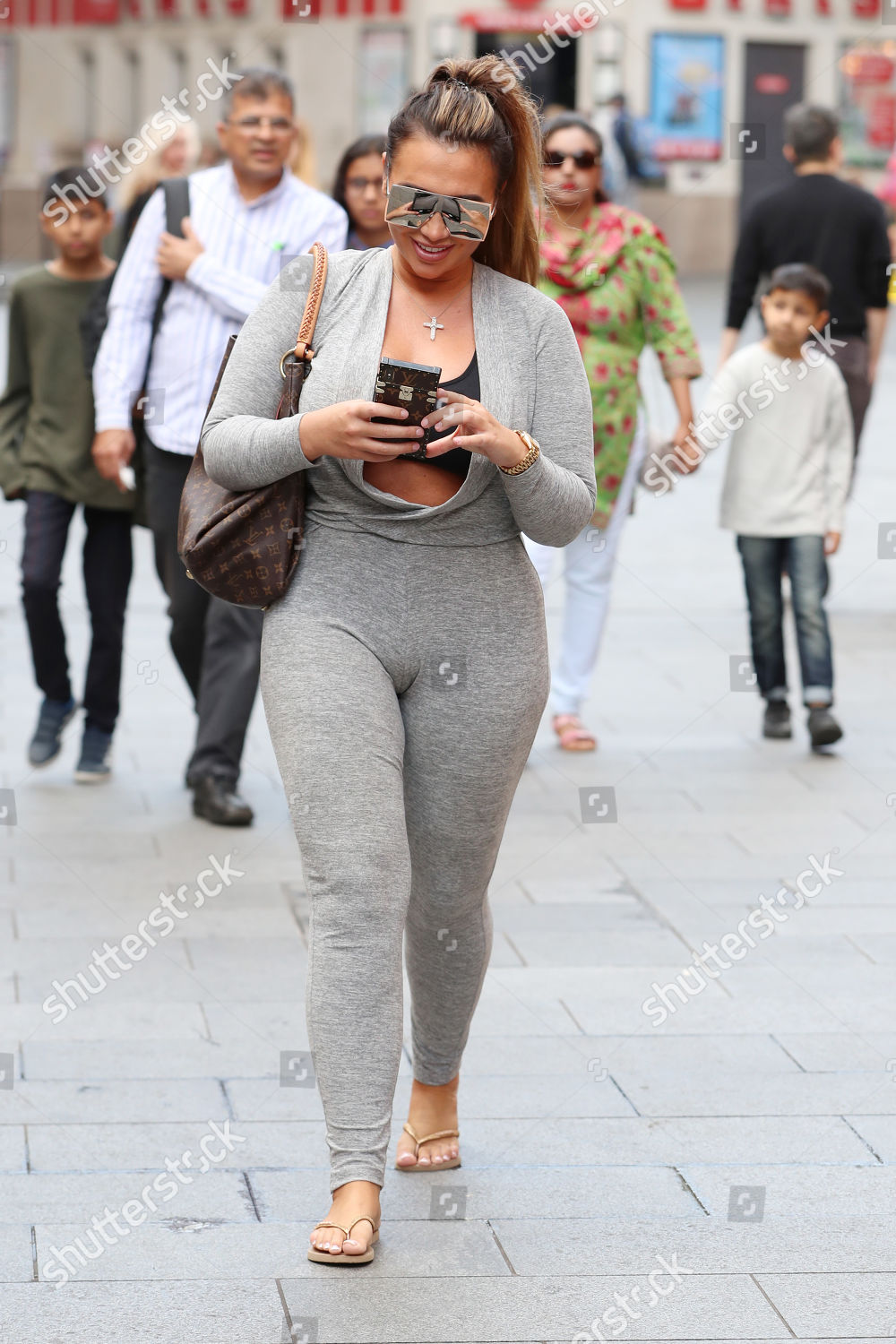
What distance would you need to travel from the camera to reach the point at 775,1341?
2826mm

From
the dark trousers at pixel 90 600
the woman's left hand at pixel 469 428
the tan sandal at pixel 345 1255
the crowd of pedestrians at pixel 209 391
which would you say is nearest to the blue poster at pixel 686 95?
the crowd of pedestrians at pixel 209 391

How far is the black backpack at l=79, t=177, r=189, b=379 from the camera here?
18.7 feet

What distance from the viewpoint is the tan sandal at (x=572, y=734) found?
6746 mm

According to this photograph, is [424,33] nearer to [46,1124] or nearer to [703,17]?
[703,17]

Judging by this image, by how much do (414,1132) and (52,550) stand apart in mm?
3249

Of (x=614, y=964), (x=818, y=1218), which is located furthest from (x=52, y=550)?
(x=818, y=1218)

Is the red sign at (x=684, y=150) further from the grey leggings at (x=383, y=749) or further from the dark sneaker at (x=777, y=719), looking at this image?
the grey leggings at (x=383, y=749)

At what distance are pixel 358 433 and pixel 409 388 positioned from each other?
0.32ft

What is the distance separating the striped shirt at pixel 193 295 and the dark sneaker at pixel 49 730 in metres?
1.04

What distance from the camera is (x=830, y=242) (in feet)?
26.5

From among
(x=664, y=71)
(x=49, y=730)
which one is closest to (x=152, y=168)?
(x=49, y=730)

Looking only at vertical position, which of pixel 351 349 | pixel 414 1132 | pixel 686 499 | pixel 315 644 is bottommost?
pixel 686 499

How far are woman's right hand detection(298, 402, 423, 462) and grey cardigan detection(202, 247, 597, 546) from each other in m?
0.07

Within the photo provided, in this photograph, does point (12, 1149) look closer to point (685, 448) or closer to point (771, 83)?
point (685, 448)
